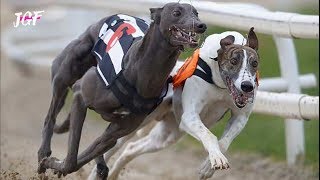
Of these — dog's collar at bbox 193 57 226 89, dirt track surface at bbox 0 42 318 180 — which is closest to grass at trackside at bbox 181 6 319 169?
dirt track surface at bbox 0 42 318 180

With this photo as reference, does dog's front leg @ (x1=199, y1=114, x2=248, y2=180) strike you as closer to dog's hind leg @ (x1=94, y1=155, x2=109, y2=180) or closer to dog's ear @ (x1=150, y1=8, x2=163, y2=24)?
dog's ear @ (x1=150, y1=8, x2=163, y2=24)

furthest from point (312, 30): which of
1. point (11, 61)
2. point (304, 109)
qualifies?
point (11, 61)

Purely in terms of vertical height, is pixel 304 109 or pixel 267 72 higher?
pixel 304 109

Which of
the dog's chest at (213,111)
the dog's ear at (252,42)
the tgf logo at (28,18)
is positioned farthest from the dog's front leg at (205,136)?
the tgf logo at (28,18)

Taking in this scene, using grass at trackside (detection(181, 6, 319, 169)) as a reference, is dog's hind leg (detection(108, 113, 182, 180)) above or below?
above

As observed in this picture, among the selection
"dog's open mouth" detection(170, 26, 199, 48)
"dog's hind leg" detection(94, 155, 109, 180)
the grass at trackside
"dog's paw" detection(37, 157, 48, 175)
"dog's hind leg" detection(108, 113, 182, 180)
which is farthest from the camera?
the grass at trackside

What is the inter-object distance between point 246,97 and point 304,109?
1376mm

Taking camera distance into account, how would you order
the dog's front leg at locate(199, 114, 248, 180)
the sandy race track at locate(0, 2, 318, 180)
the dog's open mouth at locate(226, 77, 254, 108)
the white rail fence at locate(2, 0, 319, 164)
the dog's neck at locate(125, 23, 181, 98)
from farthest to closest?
the sandy race track at locate(0, 2, 318, 180)
the white rail fence at locate(2, 0, 319, 164)
the dog's front leg at locate(199, 114, 248, 180)
the dog's neck at locate(125, 23, 181, 98)
the dog's open mouth at locate(226, 77, 254, 108)

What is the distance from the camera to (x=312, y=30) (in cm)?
632

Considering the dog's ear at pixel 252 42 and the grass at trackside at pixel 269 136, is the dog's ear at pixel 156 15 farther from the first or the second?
the grass at trackside at pixel 269 136

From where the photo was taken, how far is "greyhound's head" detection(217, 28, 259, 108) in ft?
17.0

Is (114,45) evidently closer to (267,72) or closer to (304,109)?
(304,109)

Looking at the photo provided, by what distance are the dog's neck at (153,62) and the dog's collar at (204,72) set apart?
210 millimetres

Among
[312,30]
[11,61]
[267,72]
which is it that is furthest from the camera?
[11,61]
